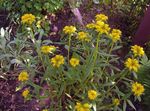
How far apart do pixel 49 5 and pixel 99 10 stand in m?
0.61

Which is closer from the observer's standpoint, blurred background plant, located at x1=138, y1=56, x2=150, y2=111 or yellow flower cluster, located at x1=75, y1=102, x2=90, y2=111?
yellow flower cluster, located at x1=75, y1=102, x2=90, y2=111

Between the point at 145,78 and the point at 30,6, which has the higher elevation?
the point at 30,6

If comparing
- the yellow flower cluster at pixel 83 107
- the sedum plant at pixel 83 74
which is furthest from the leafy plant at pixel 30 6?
the yellow flower cluster at pixel 83 107

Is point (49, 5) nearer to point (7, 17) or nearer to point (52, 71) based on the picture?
point (7, 17)

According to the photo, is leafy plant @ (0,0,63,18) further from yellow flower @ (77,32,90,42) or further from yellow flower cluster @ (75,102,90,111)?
yellow flower cluster @ (75,102,90,111)

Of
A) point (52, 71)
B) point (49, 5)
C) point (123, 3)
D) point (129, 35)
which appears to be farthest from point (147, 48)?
point (52, 71)

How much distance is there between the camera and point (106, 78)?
1950 mm

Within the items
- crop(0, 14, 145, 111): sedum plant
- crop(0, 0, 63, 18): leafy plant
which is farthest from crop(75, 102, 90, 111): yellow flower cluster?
crop(0, 0, 63, 18): leafy plant

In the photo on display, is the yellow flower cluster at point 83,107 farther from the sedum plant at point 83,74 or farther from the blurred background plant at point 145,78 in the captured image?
the blurred background plant at point 145,78

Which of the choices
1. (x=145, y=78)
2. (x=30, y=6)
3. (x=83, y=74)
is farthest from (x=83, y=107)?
(x=30, y=6)

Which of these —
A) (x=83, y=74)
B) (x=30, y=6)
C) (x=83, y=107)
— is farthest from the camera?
(x=30, y=6)

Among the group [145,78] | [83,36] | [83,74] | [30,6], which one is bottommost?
[145,78]

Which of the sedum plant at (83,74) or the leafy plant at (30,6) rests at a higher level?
the leafy plant at (30,6)

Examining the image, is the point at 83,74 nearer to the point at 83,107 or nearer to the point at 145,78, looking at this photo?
the point at 83,107
